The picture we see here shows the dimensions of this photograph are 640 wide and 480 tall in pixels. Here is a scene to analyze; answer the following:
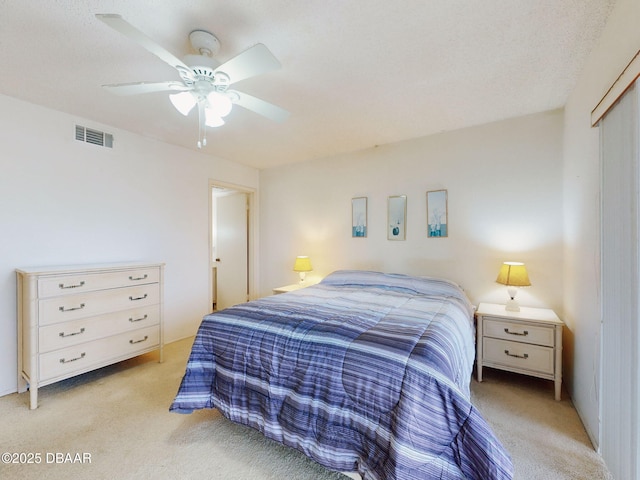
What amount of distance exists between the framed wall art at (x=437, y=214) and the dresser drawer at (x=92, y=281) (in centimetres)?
293

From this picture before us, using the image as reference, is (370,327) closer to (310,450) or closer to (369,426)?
(369,426)

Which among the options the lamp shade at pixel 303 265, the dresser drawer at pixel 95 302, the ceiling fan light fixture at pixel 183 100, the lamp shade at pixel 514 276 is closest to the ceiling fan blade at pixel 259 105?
the ceiling fan light fixture at pixel 183 100

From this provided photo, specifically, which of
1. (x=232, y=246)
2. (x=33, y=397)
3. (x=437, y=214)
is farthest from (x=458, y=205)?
(x=33, y=397)

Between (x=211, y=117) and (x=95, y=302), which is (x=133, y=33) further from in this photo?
(x=95, y=302)

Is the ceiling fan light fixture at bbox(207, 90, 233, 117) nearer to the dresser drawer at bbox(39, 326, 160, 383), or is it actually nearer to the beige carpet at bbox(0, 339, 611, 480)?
the beige carpet at bbox(0, 339, 611, 480)

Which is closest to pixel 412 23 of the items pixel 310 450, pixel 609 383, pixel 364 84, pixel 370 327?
pixel 364 84

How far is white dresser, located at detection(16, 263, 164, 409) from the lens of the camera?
2086mm

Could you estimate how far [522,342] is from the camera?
227cm

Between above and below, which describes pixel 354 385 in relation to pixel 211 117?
below

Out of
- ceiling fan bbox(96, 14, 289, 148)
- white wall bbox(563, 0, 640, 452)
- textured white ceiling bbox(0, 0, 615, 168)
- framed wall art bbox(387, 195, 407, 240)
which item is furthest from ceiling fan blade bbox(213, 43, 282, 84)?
framed wall art bbox(387, 195, 407, 240)

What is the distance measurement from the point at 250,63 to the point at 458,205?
96.9 inches

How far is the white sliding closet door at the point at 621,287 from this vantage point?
1.22 metres

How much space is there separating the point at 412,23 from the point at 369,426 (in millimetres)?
2060

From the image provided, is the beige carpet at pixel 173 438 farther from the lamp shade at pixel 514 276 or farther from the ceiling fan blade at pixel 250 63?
the ceiling fan blade at pixel 250 63
